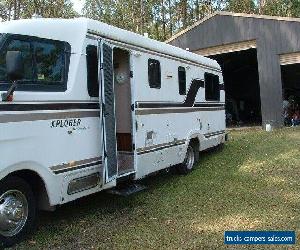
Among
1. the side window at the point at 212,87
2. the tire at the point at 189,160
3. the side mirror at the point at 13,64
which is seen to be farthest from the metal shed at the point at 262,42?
the side mirror at the point at 13,64

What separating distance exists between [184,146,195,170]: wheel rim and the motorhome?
126cm

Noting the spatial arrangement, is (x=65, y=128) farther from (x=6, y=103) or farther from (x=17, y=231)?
(x=17, y=231)

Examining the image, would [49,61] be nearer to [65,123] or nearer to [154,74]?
[65,123]

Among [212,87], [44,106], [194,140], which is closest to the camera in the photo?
[44,106]

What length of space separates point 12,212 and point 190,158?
20.0 ft

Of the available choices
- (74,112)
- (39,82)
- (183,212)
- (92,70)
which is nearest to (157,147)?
(183,212)

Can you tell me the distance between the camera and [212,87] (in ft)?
42.3

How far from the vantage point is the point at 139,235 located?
6.30 meters

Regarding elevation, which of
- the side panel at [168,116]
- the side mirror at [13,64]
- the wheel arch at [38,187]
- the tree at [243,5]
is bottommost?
the wheel arch at [38,187]

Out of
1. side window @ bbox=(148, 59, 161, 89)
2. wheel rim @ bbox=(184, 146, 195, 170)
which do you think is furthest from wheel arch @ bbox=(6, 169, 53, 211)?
wheel rim @ bbox=(184, 146, 195, 170)

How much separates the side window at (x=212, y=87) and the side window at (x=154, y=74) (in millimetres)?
3399

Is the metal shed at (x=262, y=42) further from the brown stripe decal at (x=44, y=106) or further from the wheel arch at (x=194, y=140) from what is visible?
the brown stripe decal at (x=44, y=106)

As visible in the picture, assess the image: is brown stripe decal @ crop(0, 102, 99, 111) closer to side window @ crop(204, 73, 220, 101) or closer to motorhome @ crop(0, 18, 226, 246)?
motorhome @ crop(0, 18, 226, 246)

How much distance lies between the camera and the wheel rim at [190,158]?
430 inches
